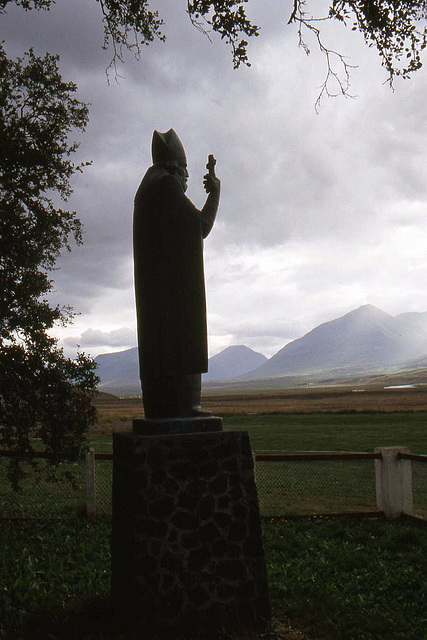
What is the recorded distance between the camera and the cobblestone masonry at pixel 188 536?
15.8ft

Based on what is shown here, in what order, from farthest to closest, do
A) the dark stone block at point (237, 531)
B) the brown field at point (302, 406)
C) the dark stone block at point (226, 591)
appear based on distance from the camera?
the brown field at point (302, 406) → the dark stone block at point (237, 531) → the dark stone block at point (226, 591)

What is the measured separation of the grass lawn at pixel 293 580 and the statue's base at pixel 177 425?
1750mm

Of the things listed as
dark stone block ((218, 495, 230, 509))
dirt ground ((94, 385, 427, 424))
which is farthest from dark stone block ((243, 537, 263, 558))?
dirt ground ((94, 385, 427, 424))

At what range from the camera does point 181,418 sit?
514 cm

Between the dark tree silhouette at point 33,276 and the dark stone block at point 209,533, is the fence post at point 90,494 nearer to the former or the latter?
the dark tree silhouette at point 33,276

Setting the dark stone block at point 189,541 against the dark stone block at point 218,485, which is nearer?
the dark stone block at point 189,541

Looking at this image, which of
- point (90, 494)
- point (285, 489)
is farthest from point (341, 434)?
point (90, 494)

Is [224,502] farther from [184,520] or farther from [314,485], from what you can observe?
[314,485]

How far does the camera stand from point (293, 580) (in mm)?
6680

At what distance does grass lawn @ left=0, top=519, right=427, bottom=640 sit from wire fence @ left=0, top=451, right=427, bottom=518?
1.04m

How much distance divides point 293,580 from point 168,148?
5.13 metres

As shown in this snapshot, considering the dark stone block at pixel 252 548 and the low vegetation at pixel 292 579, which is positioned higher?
the dark stone block at pixel 252 548

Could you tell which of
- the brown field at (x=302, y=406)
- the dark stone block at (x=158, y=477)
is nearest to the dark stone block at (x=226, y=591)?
the dark stone block at (x=158, y=477)

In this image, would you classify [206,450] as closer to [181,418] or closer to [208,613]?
[181,418]
